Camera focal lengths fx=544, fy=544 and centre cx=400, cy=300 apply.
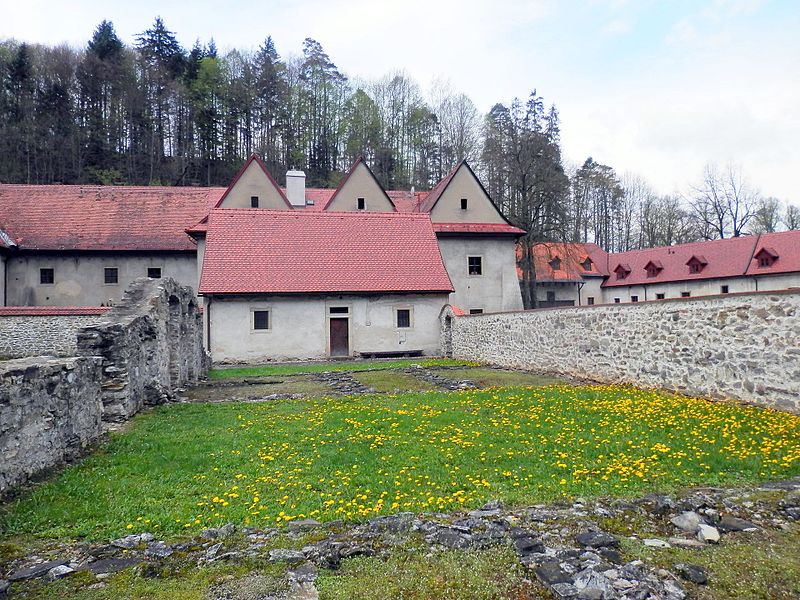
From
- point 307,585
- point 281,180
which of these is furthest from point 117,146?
point 307,585

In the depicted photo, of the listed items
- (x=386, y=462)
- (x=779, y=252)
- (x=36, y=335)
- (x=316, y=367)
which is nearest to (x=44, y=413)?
(x=386, y=462)

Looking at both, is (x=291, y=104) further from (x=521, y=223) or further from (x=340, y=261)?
(x=340, y=261)

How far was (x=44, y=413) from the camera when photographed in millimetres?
6652

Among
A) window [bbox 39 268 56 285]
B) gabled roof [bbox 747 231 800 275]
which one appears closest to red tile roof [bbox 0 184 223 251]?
window [bbox 39 268 56 285]

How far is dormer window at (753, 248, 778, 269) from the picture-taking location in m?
38.1

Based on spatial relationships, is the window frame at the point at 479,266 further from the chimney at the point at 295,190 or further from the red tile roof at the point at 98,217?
the red tile roof at the point at 98,217

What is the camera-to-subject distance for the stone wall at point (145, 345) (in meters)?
10.1

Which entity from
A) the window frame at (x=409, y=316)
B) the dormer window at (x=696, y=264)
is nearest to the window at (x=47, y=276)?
the window frame at (x=409, y=316)

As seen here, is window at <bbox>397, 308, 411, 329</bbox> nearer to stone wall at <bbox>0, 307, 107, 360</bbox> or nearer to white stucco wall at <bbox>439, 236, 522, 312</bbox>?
white stucco wall at <bbox>439, 236, 522, 312</bbox>

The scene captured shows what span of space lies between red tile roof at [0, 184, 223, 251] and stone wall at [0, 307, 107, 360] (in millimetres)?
7597

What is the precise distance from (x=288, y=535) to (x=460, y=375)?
12694 millimetres

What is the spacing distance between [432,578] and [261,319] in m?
20.8

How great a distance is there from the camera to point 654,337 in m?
12.4

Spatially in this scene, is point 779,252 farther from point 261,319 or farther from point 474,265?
point 261,319
